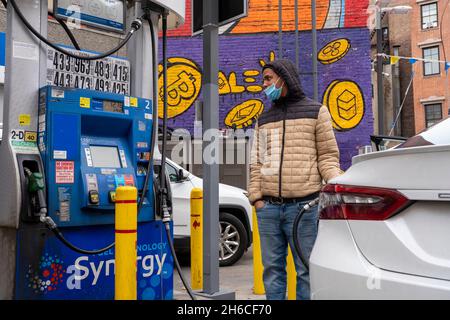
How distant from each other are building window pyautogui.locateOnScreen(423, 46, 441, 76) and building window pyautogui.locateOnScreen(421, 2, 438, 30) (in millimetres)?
1415

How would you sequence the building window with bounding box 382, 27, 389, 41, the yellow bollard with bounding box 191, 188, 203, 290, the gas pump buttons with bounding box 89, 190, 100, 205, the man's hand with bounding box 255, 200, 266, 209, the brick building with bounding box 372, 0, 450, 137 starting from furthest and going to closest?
the building window with bounding box 382, 27, 389, 41 → the brick building with bounding box 372, 0, 450, 137 → the yellow bollard with bounding box 191, 188, 203, 290 → the man's hand with bounding box 255, 200, 266, 209 → the gas pump buttons with bounding box 89, 190, 100, 205

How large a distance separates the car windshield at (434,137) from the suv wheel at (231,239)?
480 cm

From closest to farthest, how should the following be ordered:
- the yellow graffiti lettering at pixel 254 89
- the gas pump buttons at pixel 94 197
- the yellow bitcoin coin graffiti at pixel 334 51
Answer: the gas pump buttons at pixel 94 197 < the yellow bitcoin coin graffiti at pixel 334 51 < the yellow graffiti lettering at pixel 254 89

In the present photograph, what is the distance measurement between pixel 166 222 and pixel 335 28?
12283mm

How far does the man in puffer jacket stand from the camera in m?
3.36

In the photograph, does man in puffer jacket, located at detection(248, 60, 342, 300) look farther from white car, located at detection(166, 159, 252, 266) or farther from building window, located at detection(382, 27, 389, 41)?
building window, located at detection(382, 27, 389, 41)

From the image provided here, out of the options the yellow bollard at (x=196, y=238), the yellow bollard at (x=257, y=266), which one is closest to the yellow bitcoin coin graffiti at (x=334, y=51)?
the yellow bollard at (x=257, y=266)

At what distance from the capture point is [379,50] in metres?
13.6

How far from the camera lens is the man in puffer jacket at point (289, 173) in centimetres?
336

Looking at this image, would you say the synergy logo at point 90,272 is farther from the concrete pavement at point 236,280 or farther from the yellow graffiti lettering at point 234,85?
the yellow graffiti lettering at point 234,85

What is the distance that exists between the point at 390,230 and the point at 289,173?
1.39m

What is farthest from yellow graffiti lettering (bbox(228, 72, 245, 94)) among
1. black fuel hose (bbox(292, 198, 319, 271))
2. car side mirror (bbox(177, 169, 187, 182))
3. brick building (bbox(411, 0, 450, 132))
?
brick building (bbox(411, 0, 450, 132))

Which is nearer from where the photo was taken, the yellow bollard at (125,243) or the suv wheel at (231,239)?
the yellow bollard at (125,243)

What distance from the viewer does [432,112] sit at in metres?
29.6
